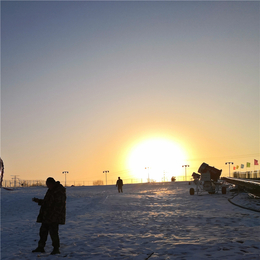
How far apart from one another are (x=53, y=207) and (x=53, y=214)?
188 millimetres

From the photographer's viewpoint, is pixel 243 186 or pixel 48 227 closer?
pixel 48 227

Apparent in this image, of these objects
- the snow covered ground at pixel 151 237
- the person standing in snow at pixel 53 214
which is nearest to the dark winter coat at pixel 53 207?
the person standing in snow at pixel 53 214

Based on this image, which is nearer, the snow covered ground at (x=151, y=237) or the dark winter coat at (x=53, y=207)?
the snow covered ground at (x=151, y=237)

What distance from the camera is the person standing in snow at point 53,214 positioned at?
822 centimetres

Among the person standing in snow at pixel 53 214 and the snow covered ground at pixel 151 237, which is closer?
the snow covered ground at pixel 151 237

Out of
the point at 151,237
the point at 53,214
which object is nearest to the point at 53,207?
the point at 53,214

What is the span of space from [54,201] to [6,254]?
2.12 meters

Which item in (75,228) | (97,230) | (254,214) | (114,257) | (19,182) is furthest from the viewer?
(19,182)

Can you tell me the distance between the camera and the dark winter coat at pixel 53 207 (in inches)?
324

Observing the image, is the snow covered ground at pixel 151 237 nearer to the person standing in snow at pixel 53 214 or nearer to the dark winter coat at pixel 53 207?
the person standing in snow at pixel 53 214

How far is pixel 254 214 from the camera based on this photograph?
1359 centimetres

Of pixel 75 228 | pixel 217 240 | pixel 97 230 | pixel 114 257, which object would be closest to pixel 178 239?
pixel 217 240

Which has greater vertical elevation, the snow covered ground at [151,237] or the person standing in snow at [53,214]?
the person standing in snow at [53,214]

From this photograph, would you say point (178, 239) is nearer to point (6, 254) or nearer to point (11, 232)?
point (6, 254)
